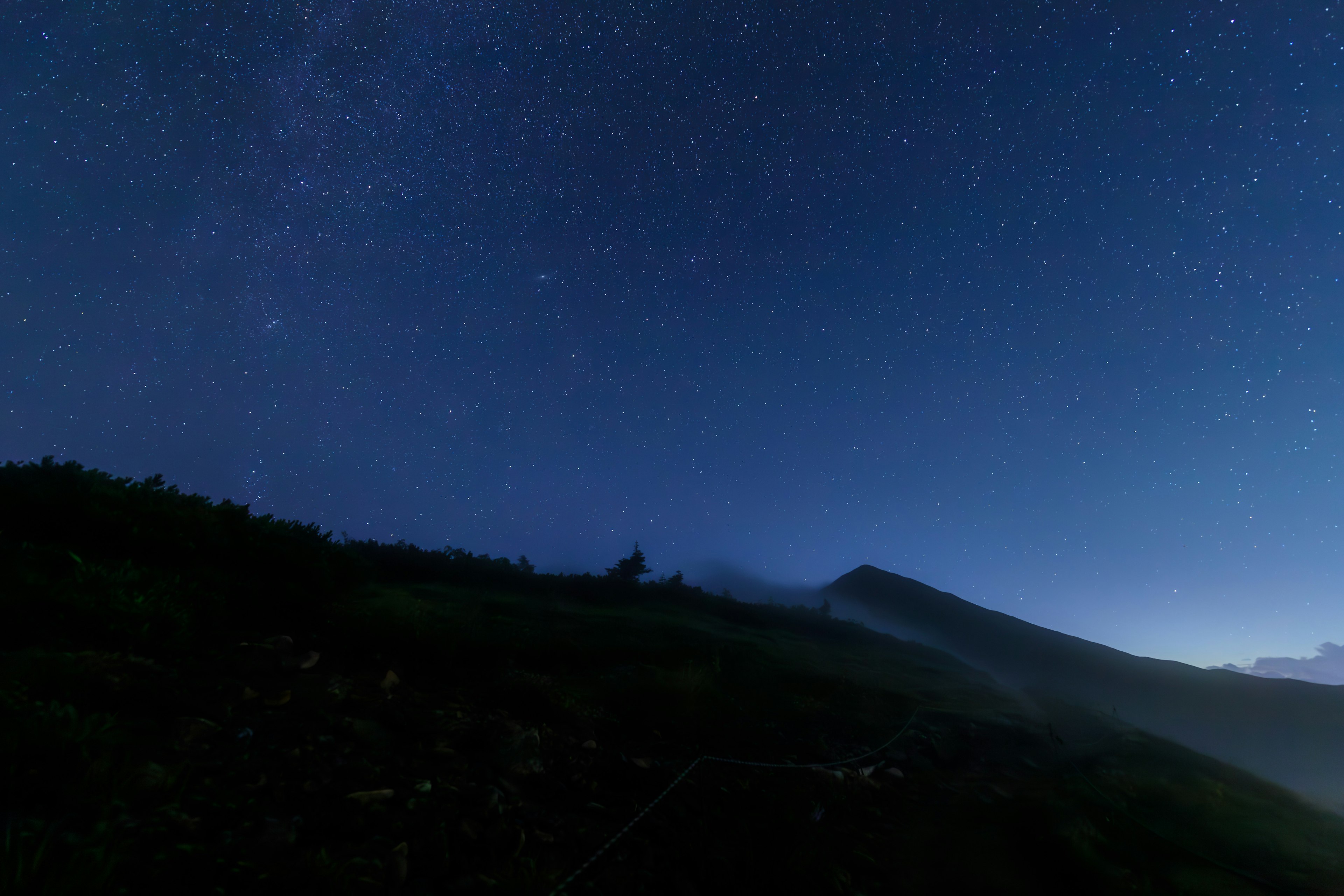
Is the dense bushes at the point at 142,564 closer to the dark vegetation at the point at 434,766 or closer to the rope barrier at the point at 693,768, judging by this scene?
the dark vegetation at the point at 434,766

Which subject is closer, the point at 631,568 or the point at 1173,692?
the point at 631,568

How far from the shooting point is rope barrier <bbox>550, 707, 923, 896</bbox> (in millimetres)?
3213

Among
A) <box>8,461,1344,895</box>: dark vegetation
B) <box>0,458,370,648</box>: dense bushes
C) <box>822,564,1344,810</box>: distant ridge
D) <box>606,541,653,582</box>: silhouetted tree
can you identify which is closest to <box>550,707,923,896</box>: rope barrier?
<box>8,461,1344,895</box>: dark vegetation

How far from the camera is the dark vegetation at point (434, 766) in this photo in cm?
285

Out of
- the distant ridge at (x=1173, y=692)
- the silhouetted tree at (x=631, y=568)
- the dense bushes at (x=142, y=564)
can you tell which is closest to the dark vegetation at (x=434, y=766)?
the dense bushes at (x=142, y=564)

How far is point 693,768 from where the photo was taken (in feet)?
17.7

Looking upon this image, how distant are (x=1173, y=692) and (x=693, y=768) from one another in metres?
58.7

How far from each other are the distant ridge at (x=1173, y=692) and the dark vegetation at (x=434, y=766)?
26.4 metres

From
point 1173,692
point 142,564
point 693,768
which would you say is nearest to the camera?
point 693,768

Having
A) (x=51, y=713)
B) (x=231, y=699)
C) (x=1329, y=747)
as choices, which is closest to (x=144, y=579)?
(x=231, y=699)

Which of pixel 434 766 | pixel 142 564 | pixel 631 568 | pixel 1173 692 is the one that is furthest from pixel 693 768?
pixel 1173 692

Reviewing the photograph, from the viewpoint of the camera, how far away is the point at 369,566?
33.6 feet

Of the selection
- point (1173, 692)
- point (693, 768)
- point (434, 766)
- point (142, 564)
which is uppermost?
point (142, 564)

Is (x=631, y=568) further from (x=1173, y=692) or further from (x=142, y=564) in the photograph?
(x=1173, y=692)
